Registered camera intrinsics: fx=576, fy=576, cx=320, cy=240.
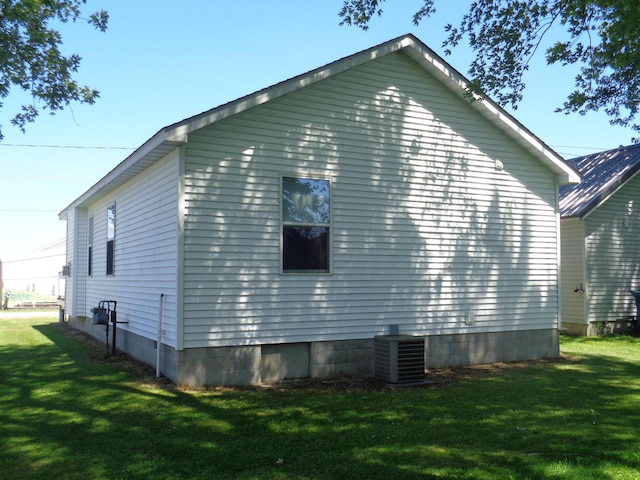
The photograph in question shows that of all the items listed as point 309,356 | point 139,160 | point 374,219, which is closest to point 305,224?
point 374,219

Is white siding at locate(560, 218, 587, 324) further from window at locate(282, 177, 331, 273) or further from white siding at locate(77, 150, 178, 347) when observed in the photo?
white siding at locate(77, 150, 178, 347)

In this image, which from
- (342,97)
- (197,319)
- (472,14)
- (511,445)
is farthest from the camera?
(472,14)

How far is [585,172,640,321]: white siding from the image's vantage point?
54.0ft

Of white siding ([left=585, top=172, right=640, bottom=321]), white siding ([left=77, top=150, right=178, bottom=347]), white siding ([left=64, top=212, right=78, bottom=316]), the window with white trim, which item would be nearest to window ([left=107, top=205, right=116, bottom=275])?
the window with white trim

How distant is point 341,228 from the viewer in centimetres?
984

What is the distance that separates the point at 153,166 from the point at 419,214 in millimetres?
4896

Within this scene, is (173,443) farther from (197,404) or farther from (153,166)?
(153,166)

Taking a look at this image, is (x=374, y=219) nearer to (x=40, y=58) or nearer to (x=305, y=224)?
(x=305, y=224)

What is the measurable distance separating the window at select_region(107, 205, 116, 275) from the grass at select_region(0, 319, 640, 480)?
3.97 meters

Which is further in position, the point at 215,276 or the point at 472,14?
the point at 472,14

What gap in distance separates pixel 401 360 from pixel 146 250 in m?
5.01

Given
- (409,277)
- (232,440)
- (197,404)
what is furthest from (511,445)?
(409,277)

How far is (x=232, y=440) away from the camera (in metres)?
6.12

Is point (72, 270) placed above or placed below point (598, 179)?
below
